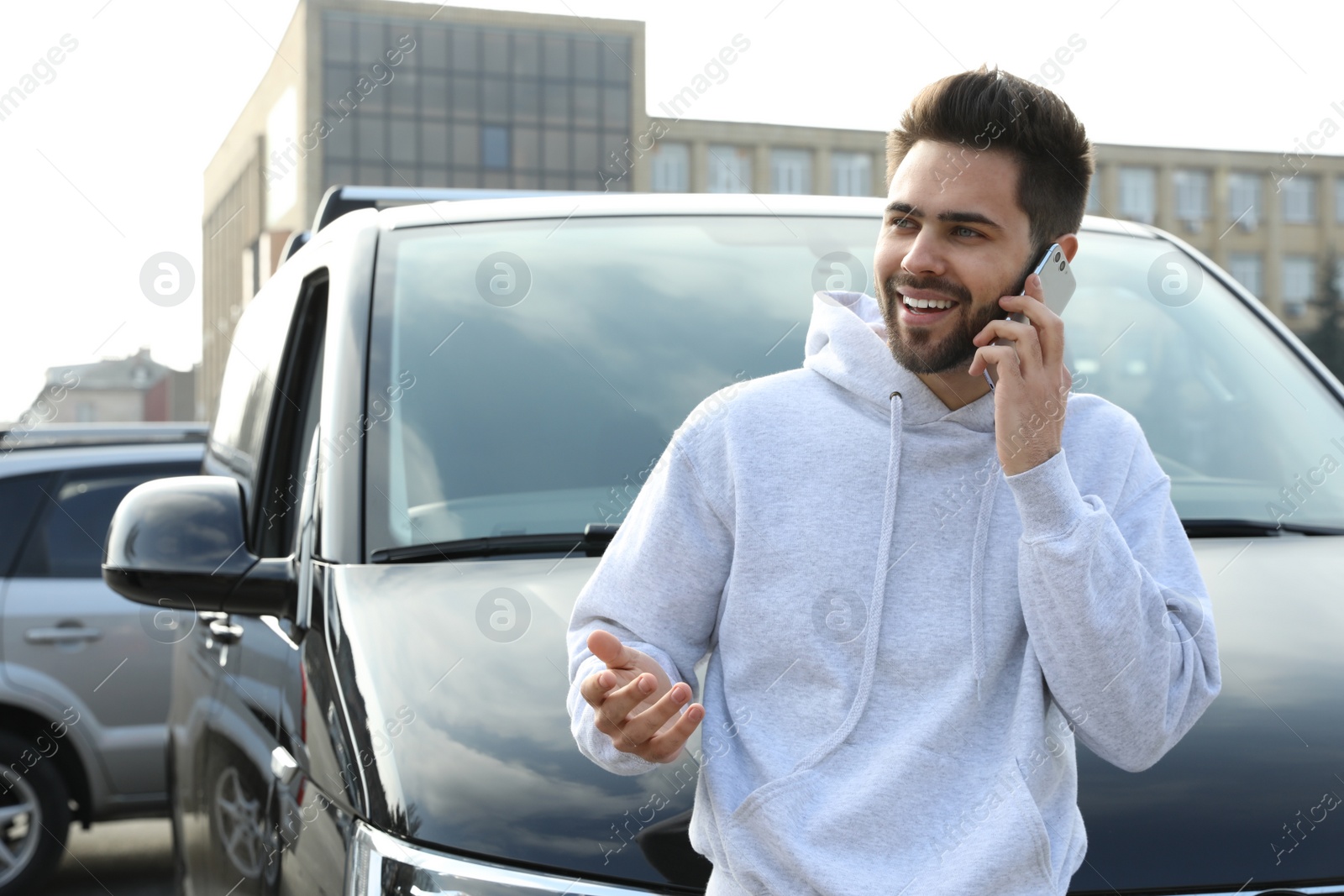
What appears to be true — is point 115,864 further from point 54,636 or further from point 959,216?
point 959,216

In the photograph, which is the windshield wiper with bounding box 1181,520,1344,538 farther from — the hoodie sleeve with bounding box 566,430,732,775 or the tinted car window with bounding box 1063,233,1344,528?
the hoodie sleeve with bounding box 566,430,732,775

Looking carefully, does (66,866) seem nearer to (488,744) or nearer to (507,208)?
(507,208)

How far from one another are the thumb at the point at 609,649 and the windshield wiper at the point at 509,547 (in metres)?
0.81

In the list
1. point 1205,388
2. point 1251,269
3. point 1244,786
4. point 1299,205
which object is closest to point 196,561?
point 1244,786

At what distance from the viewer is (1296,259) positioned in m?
71.1

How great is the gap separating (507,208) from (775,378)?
4.71 feet

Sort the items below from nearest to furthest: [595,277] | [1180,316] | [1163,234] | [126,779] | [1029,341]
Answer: [1029,341] < [595,277] < [1180,316] < [1163,234] < [126,779]

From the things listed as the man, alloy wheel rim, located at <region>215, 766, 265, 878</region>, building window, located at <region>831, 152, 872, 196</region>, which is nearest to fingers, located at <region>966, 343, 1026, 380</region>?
the man

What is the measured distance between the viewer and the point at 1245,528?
253cm

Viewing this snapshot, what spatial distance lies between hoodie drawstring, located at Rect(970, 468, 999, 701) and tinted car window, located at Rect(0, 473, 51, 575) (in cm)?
550

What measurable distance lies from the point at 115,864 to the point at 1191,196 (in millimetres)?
71919

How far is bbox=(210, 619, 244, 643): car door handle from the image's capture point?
294cm

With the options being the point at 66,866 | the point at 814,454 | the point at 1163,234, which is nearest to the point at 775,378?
the point at 814,454

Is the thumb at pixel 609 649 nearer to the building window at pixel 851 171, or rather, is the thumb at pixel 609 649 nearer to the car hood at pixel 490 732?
the car hood at pixel 490 732
